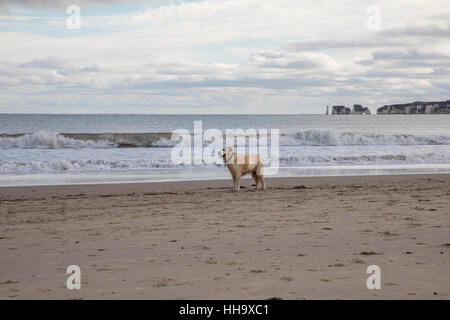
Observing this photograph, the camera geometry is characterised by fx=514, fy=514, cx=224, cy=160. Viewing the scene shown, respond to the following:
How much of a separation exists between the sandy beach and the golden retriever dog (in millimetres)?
1107

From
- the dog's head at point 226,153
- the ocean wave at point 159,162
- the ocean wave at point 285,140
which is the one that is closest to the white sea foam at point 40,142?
the ocean wave at point 285,140

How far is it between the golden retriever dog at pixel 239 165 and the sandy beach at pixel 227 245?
1107mm

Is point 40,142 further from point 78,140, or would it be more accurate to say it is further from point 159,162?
point 159,162

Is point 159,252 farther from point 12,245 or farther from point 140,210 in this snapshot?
point 140,210

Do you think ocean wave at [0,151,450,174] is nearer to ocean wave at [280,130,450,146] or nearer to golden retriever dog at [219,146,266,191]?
golden retriever dog at [219,146,266,191]

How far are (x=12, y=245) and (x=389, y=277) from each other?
4810mm

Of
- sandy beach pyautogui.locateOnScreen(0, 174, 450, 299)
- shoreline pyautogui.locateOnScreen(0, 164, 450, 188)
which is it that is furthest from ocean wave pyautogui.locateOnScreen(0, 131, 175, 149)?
sandy beach pyautogui.locateOnScreen(0, 174, 450, 299)

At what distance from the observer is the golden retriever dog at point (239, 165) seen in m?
13.2

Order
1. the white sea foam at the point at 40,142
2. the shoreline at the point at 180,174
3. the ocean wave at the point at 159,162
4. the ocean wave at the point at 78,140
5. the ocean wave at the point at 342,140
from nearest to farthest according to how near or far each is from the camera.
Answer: the shoreline at the point at 180,174 < the ocean wave at the point at 159,162 < the white sea foam at the point at 40,142 < the ocean wave at the point at 78,140 < the ocean wave at the point at 342,140

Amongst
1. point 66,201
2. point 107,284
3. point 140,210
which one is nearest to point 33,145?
point 66,201

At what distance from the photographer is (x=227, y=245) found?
22.0 feet

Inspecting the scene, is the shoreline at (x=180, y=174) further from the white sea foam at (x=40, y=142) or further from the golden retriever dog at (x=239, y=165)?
the white sea foam at (x=40, y=142)

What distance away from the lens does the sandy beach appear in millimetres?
4852

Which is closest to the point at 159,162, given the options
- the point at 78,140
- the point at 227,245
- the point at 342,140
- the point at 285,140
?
the point at 78,140
